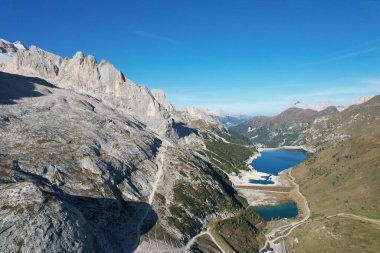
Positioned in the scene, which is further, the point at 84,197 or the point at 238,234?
the point at 238,234

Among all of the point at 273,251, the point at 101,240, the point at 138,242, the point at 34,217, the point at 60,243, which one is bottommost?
the point at 273,251

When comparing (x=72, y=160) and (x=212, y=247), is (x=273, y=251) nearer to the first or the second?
(x=212, y=247)

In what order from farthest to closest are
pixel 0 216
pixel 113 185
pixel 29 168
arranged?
1. pixel 113 185
2. pixel 29 168
3. pixel 0 216

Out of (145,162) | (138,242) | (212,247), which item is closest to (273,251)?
(212,247)

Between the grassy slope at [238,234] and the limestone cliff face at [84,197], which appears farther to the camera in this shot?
the grassy slope at [238,234]

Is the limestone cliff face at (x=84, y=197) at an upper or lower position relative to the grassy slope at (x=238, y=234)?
upper

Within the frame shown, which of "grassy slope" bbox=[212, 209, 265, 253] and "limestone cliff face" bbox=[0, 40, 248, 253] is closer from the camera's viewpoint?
"limestone cliff face" bbox=[0, 40, 248, 253]

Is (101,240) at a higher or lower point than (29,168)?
lower

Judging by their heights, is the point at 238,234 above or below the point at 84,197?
below

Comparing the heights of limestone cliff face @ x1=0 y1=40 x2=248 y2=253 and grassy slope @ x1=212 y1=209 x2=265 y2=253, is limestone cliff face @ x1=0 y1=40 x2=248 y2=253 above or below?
above

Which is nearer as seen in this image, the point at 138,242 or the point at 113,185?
the point at 138,242

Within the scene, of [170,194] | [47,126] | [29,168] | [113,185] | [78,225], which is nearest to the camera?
[78,225]
